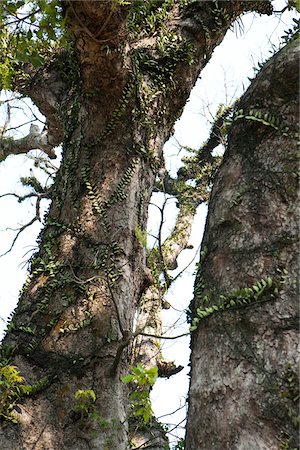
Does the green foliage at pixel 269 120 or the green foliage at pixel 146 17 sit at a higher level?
the green foliage at pixel 146 17

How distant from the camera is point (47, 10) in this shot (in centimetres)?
332

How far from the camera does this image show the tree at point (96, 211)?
2.82 meters

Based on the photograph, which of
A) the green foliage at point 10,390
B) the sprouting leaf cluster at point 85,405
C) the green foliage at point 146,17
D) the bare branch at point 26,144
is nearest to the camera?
the green foliage at point 10,390

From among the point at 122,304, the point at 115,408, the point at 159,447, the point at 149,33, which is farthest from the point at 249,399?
the point at 149,33

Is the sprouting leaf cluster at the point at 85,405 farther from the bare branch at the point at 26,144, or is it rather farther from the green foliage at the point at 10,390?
the bare branch at the point at 26,144

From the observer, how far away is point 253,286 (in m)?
1.56

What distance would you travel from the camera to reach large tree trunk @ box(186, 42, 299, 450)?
4.48 ft

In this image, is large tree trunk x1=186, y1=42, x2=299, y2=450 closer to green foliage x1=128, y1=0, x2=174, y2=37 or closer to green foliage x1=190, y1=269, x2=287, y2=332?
green foliage x1=190, y1=269, x2=287, y2=332

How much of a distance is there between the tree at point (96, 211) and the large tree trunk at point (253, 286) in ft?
1.94

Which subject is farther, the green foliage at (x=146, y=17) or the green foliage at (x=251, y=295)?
the green foliage at (x=146, y=17)

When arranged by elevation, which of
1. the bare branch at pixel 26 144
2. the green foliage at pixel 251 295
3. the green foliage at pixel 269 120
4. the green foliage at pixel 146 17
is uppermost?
the bare branch at pixel 26 144

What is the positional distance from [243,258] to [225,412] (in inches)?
18.7

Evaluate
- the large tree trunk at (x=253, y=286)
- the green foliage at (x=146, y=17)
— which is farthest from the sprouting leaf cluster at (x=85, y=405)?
the green foliage at (x=146, y=17)

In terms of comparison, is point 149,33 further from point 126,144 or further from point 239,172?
point 239,172
